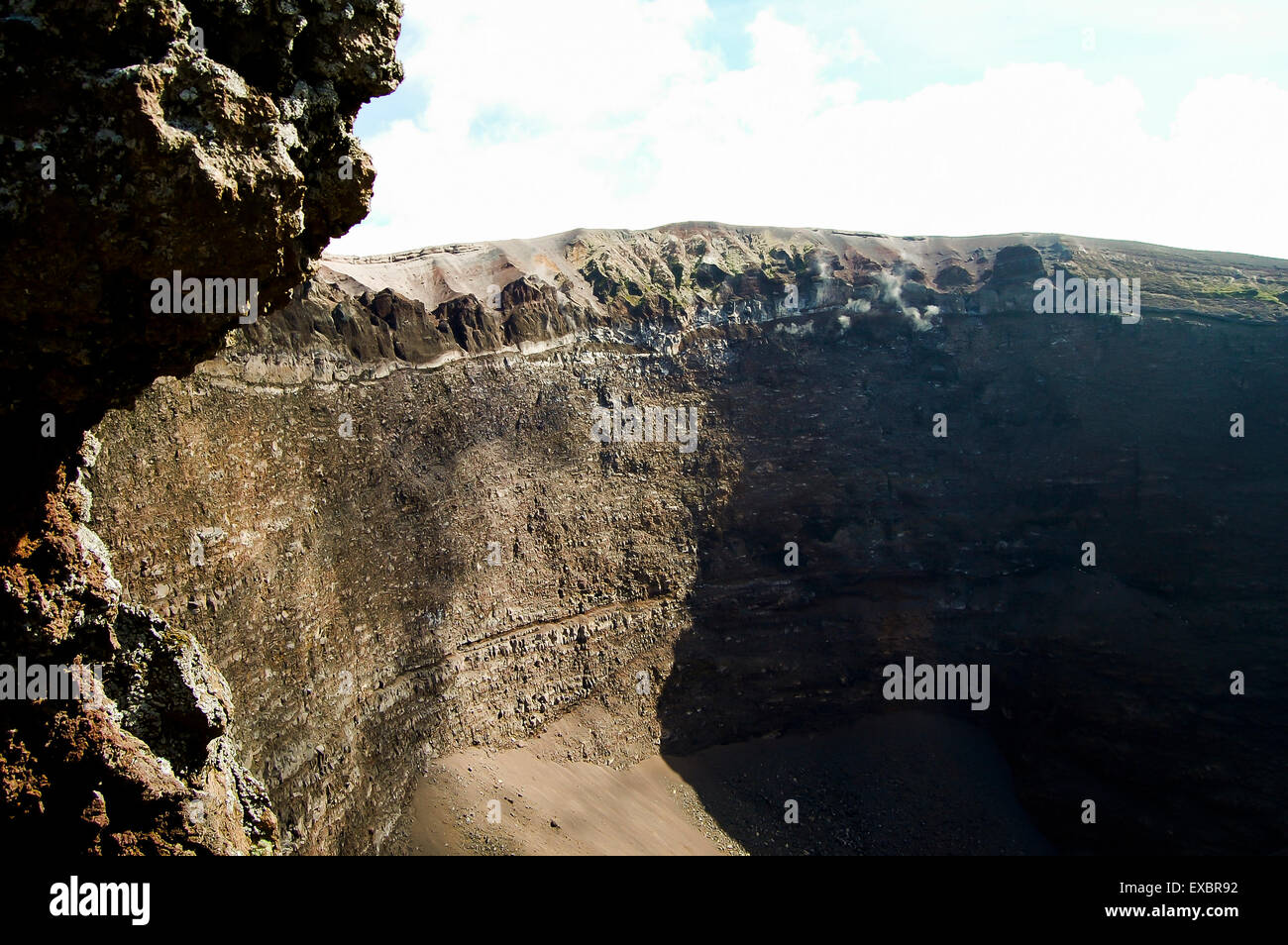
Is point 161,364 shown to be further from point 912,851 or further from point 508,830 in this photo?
point 912,851

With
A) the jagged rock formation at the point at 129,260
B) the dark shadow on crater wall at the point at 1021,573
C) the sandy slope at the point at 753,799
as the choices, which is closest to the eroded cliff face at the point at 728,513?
the dark shadow on crater wall at the point at 1021,573

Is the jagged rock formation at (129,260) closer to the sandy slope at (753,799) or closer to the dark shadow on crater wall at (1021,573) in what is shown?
the sandy slope at (753,799)

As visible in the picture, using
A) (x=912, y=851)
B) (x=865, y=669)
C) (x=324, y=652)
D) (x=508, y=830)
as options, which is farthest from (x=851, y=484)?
(x=324, y=652)

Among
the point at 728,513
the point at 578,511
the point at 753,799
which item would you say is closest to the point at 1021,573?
the point at 728,513

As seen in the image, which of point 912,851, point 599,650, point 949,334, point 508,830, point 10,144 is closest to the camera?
point 10,144

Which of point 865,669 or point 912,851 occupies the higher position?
point 865,669

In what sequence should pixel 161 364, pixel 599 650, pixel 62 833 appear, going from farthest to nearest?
A: pixel 599 650 → pixel 161 364 → pixel 62 833
